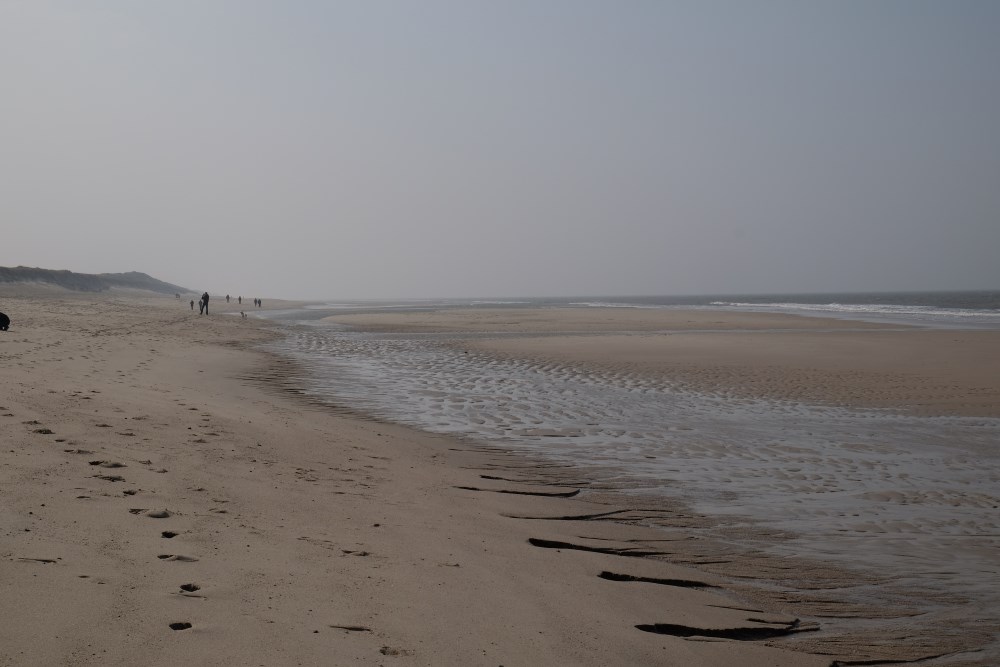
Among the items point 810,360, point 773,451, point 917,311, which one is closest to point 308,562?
point 773,451

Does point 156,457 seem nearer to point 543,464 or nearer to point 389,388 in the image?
point 543,464

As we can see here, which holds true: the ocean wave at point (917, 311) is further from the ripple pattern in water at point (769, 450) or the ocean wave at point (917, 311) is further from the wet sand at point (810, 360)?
the ripple pattern in water at point (769, 450)

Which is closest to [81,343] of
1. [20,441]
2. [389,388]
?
[389,388]

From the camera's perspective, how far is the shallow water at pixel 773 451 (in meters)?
5.89

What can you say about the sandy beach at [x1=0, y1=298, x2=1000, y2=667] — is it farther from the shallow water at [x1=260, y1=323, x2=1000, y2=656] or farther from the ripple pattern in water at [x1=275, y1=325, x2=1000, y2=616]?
the ripple pattern in water at [x1=275, y1=325, x2=1000, y2=616]

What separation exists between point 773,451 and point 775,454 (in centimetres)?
18

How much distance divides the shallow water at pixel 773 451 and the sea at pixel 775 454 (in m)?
0.02

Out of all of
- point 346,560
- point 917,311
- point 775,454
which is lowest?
point 775,454

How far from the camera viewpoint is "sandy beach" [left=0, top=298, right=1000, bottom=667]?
3359 mm

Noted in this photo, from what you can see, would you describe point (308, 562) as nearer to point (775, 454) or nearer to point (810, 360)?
point (775, 454)

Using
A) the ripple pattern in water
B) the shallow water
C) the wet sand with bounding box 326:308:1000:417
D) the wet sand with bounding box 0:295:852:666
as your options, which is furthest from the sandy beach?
the wet sand with bounding box 326:308:1000:417

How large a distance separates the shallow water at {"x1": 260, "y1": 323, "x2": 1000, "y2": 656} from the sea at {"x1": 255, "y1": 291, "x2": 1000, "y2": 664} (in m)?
0.02

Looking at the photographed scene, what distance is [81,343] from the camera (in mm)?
18625

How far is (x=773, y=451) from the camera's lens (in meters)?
9.34
